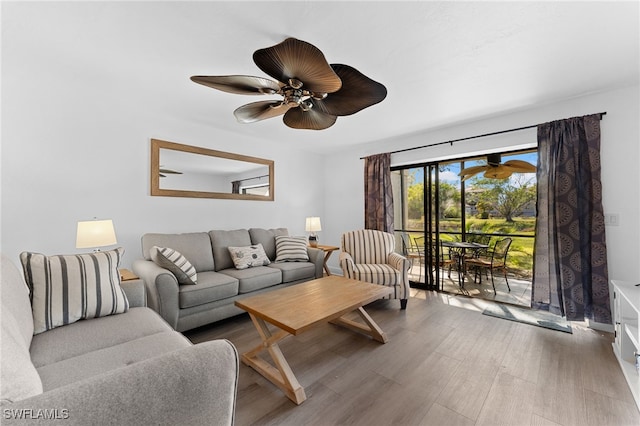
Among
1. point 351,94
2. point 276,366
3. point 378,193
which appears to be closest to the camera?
point 351,94

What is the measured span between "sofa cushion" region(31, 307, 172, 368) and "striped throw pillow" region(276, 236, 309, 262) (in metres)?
1.96

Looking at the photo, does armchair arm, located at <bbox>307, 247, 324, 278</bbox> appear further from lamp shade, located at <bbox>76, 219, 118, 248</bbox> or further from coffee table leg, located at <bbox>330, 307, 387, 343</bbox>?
lamp shade, located at <bbox>76, 219, 118, 248</bbox>

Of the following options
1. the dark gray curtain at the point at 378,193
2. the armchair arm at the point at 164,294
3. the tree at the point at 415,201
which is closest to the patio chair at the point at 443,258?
the tree at the point at 415,201

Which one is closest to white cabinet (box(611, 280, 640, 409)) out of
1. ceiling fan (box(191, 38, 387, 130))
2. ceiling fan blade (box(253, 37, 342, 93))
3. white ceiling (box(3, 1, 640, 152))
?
white ceiling (box(3, 1, 640, 152))

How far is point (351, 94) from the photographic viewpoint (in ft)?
5.95

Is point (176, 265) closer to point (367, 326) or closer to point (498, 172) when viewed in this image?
point (367, 326)

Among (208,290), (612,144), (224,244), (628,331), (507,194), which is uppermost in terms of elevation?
(612,144)

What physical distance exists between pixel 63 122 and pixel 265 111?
2133 millimetres

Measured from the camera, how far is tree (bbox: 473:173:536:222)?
4.41 m

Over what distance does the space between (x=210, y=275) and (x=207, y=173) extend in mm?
1535

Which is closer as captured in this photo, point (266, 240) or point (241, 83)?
point (241, 83)

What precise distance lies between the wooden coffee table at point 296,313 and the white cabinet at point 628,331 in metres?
1.69

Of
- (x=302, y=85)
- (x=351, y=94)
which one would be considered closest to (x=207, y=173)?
(x=302, y=85)

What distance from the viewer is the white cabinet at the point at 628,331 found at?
1.81m
